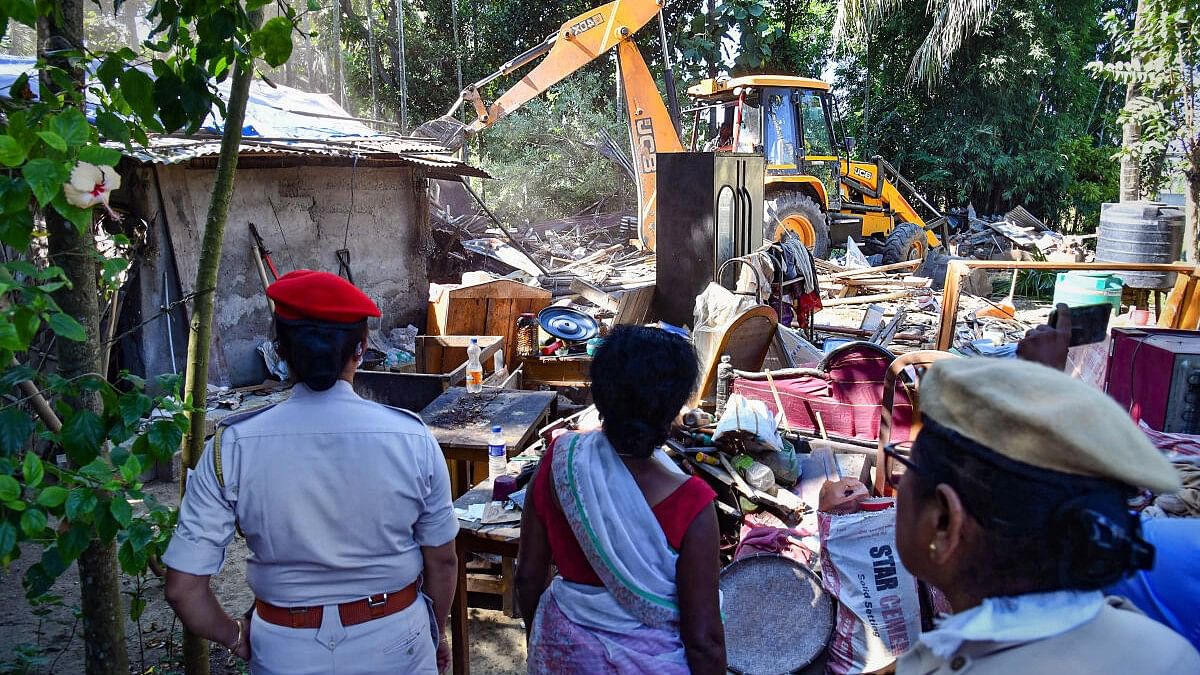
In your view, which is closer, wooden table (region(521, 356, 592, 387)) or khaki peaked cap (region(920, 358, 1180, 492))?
khaki peaked cap (region(920, 358, 1180, 492))

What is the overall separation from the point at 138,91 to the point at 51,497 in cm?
104

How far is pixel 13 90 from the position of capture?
7.19 ft

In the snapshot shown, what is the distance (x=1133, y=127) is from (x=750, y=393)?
8.60m

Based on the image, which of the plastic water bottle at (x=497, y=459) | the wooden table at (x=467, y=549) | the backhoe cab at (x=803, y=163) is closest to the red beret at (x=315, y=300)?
the wooden table at (x=467, y=549)

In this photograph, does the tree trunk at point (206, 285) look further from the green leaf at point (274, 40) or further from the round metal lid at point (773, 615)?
the round metal lid at point (773, 615)

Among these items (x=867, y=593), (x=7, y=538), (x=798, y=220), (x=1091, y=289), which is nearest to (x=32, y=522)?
(x=7, y=538)

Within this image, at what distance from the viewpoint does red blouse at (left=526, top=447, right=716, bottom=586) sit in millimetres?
1788

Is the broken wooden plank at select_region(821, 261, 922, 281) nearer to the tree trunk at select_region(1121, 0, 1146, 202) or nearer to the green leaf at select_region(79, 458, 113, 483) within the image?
the tree trunk at select_region(1121, 0, 1146, 202)

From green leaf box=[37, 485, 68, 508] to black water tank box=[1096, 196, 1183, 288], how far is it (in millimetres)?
9468

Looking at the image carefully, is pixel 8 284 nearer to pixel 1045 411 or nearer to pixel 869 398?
pixel 1045 411

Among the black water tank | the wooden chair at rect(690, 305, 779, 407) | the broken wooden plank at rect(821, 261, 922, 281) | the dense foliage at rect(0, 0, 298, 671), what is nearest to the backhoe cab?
the broken wooden plank at rect(821, 261, 922, 281)

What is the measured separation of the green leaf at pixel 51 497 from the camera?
5.94 ft

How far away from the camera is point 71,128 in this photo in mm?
1816

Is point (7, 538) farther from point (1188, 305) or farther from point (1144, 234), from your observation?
point (1144, 234)
